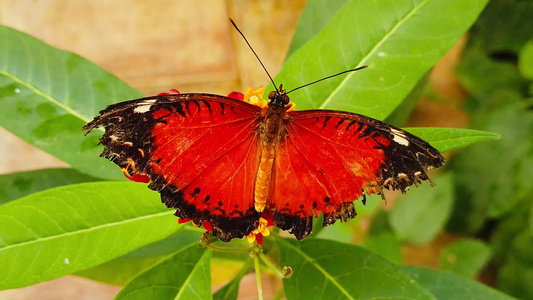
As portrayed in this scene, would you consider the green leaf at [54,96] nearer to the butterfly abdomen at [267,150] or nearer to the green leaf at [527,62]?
the butterfly abdomen at [267,150]

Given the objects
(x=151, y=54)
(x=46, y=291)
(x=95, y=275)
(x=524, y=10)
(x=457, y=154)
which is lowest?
(x=95, y=275)

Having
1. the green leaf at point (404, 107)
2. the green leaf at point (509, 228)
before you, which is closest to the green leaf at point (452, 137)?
the green leaf at point (404, 107)

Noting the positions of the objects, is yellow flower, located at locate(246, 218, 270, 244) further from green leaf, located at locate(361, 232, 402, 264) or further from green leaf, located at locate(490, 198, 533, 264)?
green leaf, located at locate(490, 198, 533, 264)

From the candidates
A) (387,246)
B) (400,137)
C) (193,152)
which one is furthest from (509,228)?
(193,152)

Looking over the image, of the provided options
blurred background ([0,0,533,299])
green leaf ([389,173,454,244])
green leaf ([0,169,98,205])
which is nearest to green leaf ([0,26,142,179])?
green leaf ([0,169,98,205])

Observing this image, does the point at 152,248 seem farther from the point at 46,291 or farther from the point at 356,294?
the point at 46,291

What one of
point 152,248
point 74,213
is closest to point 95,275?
point 152,248
